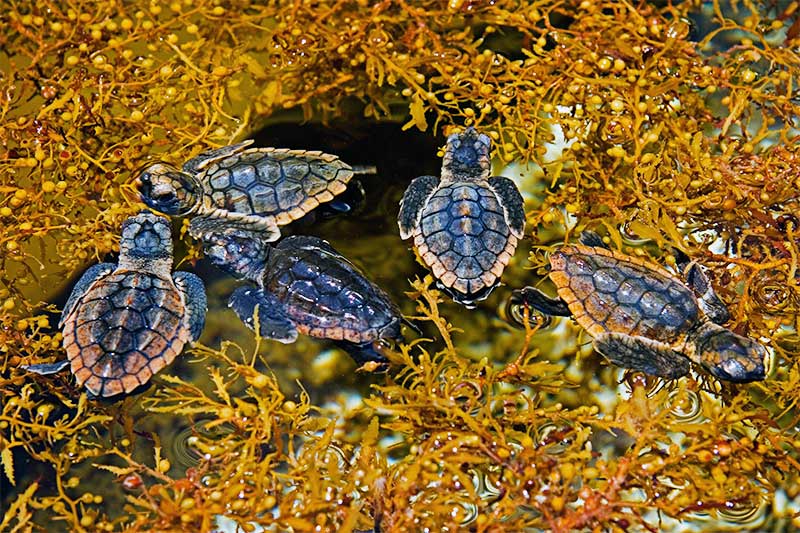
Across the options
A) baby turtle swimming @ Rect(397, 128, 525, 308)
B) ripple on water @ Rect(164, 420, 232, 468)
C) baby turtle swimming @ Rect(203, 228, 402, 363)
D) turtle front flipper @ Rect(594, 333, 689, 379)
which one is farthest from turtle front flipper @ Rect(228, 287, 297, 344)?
turtle front flipper @ Rect(594, 333, 689, 379)

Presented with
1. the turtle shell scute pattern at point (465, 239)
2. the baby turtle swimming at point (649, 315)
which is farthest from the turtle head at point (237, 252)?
the baby turtle swimming at point (649, 315)

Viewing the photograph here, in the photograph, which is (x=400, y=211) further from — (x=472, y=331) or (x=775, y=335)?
(x=775, y=335)

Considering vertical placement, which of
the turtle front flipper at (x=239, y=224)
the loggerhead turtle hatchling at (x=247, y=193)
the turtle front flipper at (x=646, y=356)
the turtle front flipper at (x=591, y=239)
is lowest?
the turtle front flipper at (x=646, y=356)

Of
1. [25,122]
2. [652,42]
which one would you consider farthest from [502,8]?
[25,122]

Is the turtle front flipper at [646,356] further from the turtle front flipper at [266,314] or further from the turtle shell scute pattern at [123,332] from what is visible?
the turtle shell scute pattern at [123,332]

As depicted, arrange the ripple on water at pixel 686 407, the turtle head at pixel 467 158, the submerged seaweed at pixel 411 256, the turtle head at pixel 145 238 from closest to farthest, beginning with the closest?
1. the submerged seaweed at pixel 411 256
2. the ripple on water at pixel 686 407
3. the turtle head at pixel 145 238
4. the turtle head at pixel 467 158

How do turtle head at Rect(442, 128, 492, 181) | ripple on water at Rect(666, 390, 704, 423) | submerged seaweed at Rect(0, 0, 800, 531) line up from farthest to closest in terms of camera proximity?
turtle head at Rect(442, 128, 492, 181) < ripple on water at Rect(666, 390, 704, 423) < submerged seaweed at Rect(0, 0, 800, 531)

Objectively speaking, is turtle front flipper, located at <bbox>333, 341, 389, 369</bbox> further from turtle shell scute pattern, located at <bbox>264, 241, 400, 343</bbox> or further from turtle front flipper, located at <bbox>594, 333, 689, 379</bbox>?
turtle front flipper, located at <bbox>594, 333, 689, 379</bbox>
